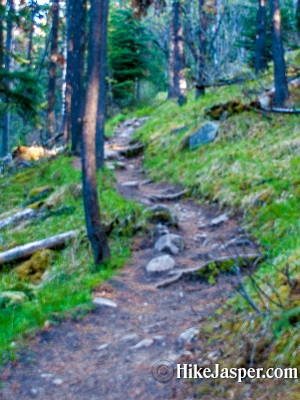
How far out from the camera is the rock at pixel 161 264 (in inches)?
309

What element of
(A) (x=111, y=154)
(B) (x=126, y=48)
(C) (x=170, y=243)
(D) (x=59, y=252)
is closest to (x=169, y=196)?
(C) (x=170, y=243)

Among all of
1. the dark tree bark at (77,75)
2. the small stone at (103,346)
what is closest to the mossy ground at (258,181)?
the small stone at (103,346)

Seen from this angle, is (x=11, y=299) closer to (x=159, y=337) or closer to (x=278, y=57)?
(x=159, y=337)

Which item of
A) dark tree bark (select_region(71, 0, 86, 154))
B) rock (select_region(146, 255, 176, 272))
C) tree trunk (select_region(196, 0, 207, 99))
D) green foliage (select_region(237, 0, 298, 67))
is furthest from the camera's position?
green foliage (select_region(237, 0, 298, 67))

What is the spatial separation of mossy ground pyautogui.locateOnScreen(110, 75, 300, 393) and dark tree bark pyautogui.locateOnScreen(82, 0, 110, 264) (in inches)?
102

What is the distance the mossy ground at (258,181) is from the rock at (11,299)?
3.26 metres

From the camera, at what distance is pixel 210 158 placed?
41.2ft

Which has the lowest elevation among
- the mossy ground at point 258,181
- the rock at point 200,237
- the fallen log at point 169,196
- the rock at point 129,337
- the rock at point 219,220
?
the rock at point 129,337

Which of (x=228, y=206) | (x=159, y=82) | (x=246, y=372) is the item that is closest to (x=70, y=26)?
(x=228, y=206)

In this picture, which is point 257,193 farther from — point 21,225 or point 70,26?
point 70,26

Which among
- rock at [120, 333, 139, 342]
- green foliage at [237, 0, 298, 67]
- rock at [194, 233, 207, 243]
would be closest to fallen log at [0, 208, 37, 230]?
rock at [194, 233, 207, 243]

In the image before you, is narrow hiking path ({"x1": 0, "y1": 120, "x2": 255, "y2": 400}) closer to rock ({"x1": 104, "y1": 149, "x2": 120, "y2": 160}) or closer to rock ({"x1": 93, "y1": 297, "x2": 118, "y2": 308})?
rock ({"x1": 93, "y1": 297, "x2": 118, "y2": 308})

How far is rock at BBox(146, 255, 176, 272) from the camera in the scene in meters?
7.86

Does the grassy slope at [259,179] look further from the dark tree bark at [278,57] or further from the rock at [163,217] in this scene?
the rock at [163,217]
